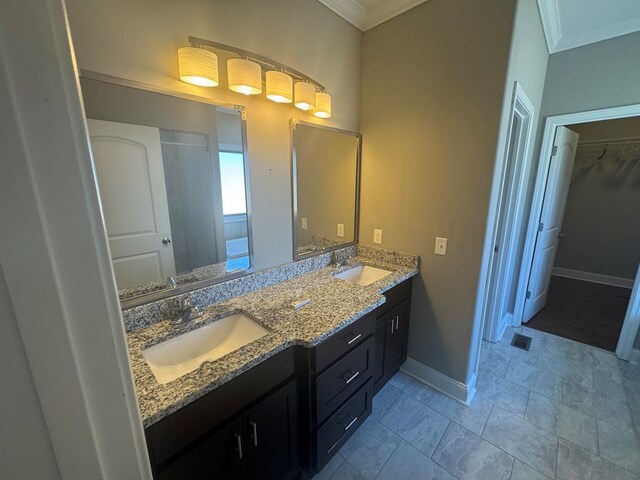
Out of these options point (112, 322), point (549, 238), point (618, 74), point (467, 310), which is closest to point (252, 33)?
point (112, 322)

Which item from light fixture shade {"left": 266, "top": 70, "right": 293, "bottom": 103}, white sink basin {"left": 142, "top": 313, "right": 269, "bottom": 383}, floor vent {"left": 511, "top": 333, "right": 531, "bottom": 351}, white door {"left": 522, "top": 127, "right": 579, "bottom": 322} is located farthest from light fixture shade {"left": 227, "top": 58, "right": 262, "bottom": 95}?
floor vent {"left": 511, "top": 333, "right": 531, "bottom": 351}

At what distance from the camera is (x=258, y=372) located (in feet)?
3.44

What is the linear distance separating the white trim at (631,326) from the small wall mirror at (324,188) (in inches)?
92.8

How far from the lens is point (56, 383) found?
0.98ft

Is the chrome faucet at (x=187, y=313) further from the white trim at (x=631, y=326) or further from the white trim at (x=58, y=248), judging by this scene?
the white trim at (x=631, y=326)

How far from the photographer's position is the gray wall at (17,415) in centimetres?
27

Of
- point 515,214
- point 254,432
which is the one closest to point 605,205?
point 515,214

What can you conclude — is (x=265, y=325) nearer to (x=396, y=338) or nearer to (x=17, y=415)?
(x=17, y=415)

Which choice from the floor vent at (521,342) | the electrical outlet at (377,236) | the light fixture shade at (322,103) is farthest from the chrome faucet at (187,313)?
the floor vent at (521,342)

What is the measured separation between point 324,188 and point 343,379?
4.31 ft

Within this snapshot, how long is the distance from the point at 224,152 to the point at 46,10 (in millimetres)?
1171

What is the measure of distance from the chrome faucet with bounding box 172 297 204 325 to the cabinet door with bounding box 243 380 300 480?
0.50m

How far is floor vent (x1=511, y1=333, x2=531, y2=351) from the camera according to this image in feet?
8.26

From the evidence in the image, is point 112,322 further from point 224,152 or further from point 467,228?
point 467,228
